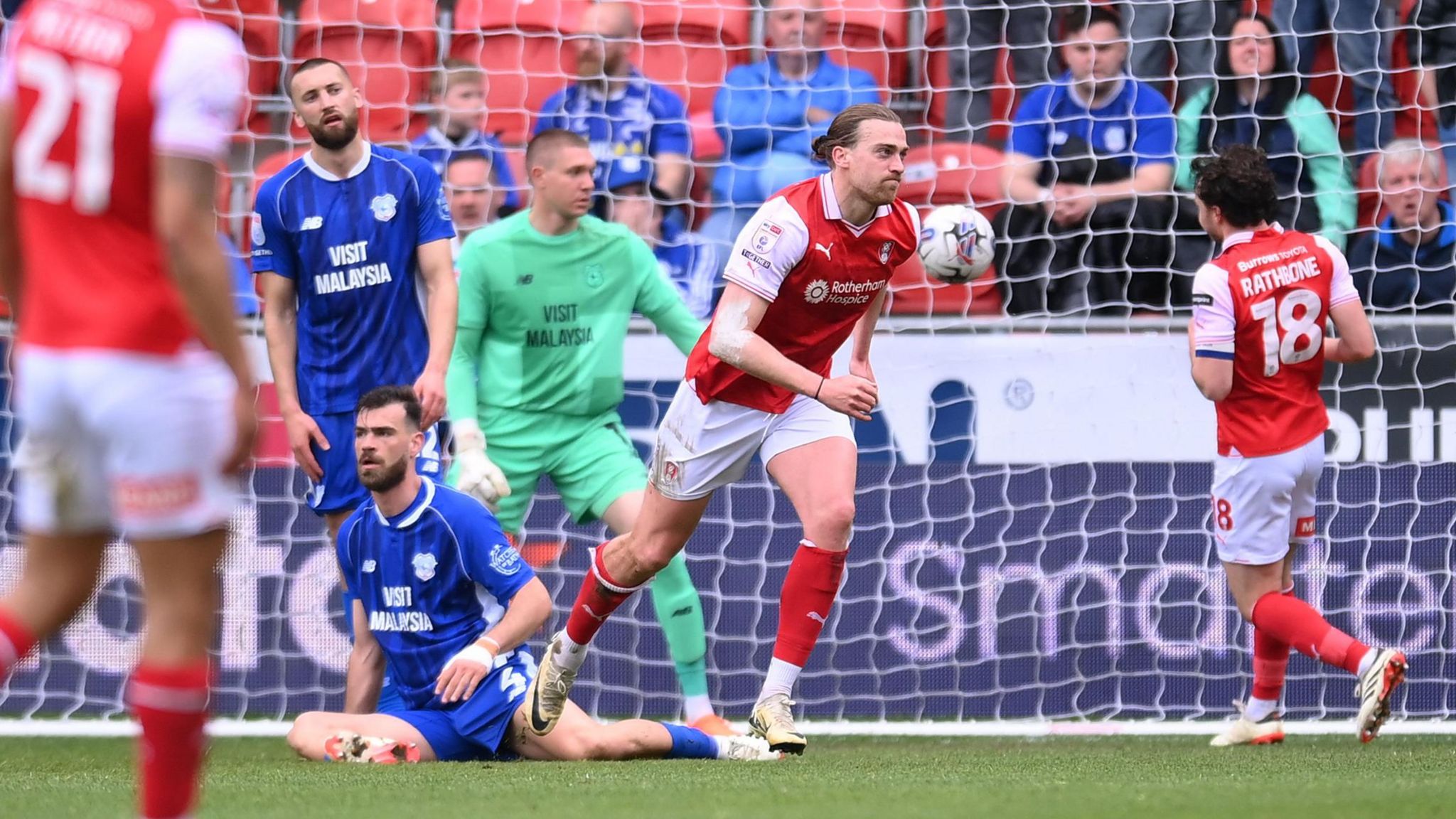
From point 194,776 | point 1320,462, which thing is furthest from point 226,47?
point 1320,462

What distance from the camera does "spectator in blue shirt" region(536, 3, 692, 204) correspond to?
8.43 meters

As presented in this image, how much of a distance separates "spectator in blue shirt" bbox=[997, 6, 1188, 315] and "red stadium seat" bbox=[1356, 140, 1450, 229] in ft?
2.76

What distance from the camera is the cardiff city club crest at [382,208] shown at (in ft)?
19.1

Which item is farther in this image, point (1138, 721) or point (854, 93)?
point (854, 93)

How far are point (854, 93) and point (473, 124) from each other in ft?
6.12

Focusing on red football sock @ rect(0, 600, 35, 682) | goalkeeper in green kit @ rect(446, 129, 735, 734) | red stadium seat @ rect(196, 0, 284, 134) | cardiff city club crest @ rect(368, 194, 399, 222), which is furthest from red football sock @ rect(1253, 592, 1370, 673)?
red stadium seat @ rect(196, 0, 284, 134)

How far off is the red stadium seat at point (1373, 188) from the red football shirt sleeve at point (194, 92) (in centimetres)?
637

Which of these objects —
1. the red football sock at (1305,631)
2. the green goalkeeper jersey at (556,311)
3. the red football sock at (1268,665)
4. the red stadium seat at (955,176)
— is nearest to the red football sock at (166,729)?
the green goalkeeper jersey at (556,311)

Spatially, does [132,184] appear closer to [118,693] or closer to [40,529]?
[40,529]

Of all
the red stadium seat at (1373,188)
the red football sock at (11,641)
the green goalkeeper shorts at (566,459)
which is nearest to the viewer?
the red football sock at (11,641)

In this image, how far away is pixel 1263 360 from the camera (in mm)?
6008

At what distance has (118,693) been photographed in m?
7.12

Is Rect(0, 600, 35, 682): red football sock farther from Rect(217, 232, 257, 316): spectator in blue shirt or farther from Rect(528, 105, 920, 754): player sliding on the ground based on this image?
Rect(217, 232, 257, 316): spectator in blue shirt

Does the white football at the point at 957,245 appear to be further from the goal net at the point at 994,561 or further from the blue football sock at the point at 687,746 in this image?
the blue football sock at the point at 687,746
